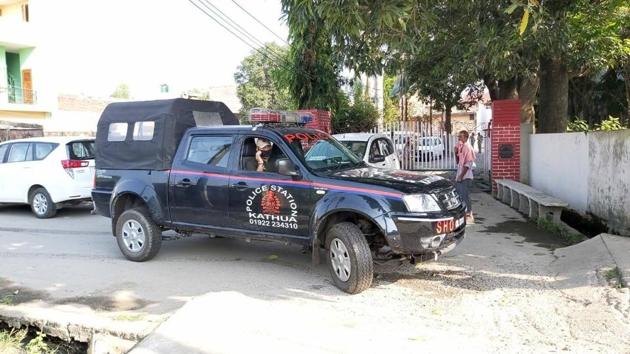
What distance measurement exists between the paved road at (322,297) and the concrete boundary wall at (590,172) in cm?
110

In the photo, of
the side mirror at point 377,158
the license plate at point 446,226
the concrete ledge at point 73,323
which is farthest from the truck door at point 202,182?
the side mirror at point 377,158

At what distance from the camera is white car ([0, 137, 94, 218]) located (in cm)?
1113

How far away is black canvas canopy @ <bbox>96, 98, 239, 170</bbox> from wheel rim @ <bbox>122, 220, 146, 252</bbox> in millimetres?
788

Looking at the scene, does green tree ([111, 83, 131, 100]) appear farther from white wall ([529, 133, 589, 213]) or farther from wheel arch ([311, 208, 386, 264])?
wheel arch ([311, 208, 386, 264])

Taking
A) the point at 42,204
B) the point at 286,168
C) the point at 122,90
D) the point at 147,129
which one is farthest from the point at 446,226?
the point at 122,90

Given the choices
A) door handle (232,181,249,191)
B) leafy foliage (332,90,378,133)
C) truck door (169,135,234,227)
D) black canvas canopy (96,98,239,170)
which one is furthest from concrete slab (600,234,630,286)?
leafy foliage (332,90,378,133)

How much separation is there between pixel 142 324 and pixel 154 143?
302 centimetres

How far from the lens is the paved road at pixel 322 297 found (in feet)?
15.1

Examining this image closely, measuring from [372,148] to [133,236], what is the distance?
6281mm

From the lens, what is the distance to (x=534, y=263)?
7.00 metres

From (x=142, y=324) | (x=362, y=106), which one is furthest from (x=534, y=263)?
(x=362, y=106)

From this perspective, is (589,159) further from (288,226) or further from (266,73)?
(266,73)

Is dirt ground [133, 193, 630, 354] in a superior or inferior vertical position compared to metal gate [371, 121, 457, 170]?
inferior

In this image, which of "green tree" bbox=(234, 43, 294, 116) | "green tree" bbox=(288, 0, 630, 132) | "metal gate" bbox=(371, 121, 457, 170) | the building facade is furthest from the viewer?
"green tree" bbox=(234, 43, 294, 116)
